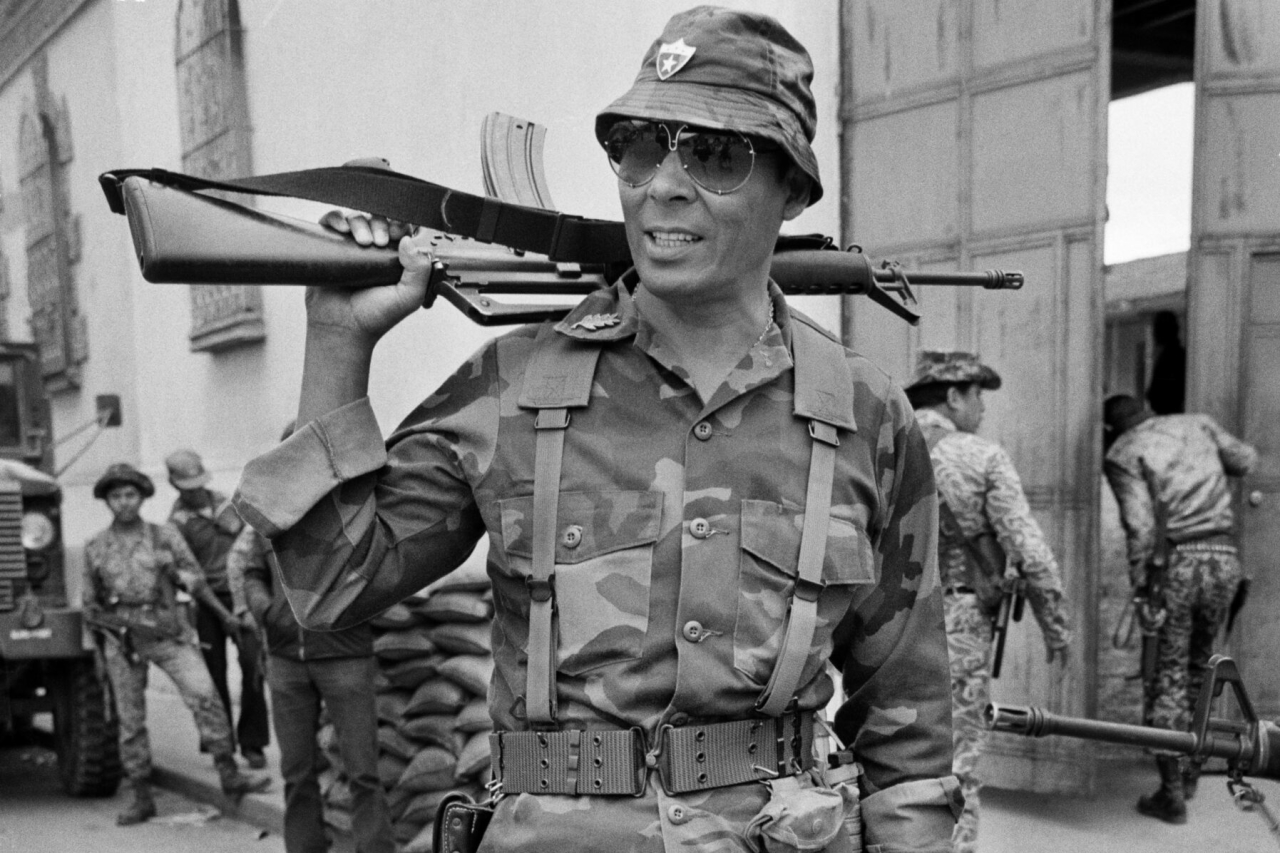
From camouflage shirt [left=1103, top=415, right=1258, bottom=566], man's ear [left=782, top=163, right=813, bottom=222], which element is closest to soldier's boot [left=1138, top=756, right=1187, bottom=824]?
camouflage shirt [left=1103, top=415, right=1258, bottom=566]

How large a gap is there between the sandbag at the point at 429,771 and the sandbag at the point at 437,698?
5.9 inches

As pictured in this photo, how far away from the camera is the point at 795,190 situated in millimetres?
1832

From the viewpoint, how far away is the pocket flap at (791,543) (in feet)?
5.54

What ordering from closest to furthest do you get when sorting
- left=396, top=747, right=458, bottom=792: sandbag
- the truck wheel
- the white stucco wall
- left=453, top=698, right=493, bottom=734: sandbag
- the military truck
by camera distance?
left=453, top=698, right=493, bottom=734: sandbag → left=396, top=747, right=458, bottom=792: sandbag → the white stucco wall → the military truck → the truck wheel

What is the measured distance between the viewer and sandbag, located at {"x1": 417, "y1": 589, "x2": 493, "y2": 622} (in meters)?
4.91

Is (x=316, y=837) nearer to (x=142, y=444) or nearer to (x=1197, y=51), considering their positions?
(x=1197, y=51)

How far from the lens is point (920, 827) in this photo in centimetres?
182

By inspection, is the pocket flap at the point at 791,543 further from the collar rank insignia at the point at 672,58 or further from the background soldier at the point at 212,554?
the background soldier at the point at 212,554

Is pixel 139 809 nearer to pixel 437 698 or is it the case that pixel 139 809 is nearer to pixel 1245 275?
pixel 437 698

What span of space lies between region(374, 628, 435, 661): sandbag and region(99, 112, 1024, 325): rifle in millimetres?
3188

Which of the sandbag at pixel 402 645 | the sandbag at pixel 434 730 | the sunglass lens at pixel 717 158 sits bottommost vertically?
the sandbag at pixel 434 730

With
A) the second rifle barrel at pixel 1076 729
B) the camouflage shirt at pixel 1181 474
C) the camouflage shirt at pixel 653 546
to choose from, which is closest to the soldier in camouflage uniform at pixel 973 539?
the camouflage shirt at pixel 1181 474

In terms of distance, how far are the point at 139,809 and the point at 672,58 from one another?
5.47 m

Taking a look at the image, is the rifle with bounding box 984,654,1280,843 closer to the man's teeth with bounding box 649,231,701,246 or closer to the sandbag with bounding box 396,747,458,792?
the man's teeth with bounding box 649,231,701,246
